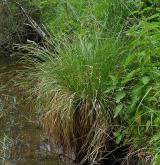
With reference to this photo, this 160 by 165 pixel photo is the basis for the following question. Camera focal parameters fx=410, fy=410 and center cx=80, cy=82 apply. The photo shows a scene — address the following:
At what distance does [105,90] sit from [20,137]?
1.45 metres

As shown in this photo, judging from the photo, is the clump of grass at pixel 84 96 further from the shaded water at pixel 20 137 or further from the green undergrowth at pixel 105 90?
the shaded water at pixel 20 137

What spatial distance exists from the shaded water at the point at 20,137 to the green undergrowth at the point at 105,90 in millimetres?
393

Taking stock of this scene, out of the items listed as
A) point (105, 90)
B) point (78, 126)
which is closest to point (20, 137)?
point (78, 126)

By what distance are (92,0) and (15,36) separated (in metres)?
3.32

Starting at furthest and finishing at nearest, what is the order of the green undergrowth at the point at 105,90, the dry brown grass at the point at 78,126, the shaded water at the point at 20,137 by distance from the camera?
1. the shaded water at the point at 20,137
2. the dry brown grass at the point at 78,126
3. the green undergrowth at the point at 105,90

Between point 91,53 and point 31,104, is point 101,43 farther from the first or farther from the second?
point 31,104

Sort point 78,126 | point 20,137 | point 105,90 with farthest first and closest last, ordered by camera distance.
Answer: point 20,137, point 78,126, point 105,90

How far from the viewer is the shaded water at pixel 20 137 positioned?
3965mm

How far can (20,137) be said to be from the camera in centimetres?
451

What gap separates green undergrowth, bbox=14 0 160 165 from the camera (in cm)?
308

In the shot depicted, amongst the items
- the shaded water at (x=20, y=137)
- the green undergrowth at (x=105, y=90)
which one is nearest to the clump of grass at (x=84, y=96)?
the green undergrowth at (x=105, y=90)

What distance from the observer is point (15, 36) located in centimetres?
795

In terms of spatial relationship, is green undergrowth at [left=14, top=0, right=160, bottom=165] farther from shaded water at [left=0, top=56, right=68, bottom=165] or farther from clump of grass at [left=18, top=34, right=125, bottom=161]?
shaded water at [left=0, top=56, right=68, bottom=165]

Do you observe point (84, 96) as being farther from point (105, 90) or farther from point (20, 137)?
point (20, 137)
